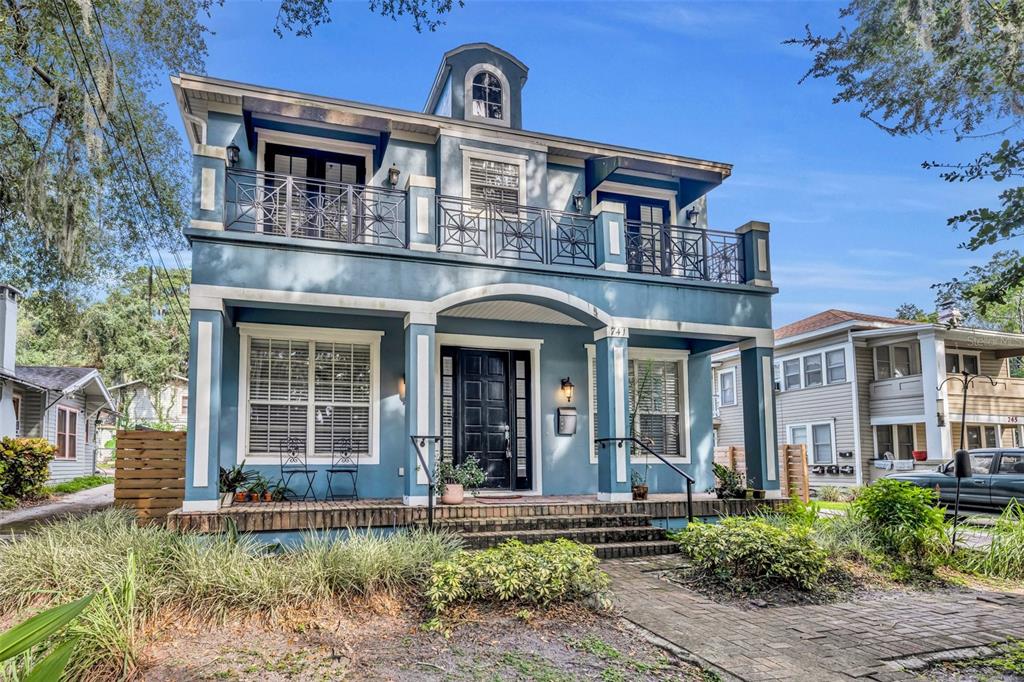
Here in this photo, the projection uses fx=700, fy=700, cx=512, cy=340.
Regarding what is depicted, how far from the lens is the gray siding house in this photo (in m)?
17.3

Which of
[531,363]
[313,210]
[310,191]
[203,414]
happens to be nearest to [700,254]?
[531,363]

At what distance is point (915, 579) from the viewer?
24.5ft

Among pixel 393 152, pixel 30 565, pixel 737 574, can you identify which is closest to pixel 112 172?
pixel 393 152

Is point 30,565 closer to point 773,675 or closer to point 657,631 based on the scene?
point 657,631

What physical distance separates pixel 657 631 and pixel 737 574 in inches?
73.4

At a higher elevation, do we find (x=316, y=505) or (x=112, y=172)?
(x=112, y=172)

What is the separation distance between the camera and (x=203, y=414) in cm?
776

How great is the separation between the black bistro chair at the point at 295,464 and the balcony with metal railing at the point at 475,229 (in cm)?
284

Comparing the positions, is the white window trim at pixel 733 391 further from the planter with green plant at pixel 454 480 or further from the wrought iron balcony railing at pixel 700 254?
the planter with green plant at pixel 454 480

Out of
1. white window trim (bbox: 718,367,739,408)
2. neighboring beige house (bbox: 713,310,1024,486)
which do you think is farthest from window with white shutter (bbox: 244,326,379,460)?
white window trim (bbox: 718,367,739,408)

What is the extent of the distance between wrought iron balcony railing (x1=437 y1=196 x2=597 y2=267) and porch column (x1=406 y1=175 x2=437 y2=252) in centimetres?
43

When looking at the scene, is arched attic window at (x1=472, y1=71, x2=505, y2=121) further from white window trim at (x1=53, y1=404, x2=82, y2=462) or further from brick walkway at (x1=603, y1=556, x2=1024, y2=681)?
white window trim at (x1=53, y1=404, x2=82, y2=462)

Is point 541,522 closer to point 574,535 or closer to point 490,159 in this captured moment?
point 574,535

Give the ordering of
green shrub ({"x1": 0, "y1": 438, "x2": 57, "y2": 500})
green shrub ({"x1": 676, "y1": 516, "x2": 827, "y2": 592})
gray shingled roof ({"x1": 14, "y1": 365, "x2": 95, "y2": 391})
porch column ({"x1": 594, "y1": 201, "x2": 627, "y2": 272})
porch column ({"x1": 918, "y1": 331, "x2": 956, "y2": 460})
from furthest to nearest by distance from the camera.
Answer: gray shingled roof ({"x1": 14, "y1": 365, "x2": 95, "y2": 391}) → porch column ({"x1": 918, "y1": 331, "x2": 956, "y2": 460}) → green shrub ({"x1": 0, "y1": 438, "x2": 57, "y2": 500}) → porch column ({"x1": 594, "y1": 201, "x2": 627, "y2": 272}) → green shrub ({"x1": 676, "y1": 516, "x2": 827, "y2": 592})
